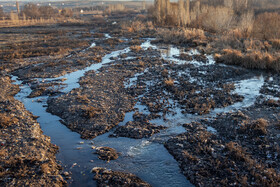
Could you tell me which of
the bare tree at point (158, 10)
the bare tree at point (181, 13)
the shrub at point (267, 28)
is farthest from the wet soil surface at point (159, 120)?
the bare tree at point (158, 10)

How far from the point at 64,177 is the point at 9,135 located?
3.10m

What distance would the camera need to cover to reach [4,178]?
6309 millimetres

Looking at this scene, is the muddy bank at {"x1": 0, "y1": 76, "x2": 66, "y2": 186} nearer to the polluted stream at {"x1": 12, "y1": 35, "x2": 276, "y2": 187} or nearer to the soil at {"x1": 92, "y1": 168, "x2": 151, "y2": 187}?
the polluted stream at {"x1": 12, "y1": 35, "x2": 276, "y2": 187}

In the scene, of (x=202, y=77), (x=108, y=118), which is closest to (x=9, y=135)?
(x=108, y=118)

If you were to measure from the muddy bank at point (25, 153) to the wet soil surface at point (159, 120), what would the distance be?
82mm

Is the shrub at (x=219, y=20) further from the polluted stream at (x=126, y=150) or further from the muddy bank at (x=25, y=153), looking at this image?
the muddy bank at (x=25, y=153)

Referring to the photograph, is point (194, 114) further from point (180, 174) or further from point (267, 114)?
point (180, 174)

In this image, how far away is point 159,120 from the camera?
9.88 meters

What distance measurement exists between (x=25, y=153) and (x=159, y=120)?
522 centimetres

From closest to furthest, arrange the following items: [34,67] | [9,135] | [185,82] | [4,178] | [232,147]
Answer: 1. [4,178]
2. [232,147]
3. [9,135]
4. [185,82]
5. [34,67]

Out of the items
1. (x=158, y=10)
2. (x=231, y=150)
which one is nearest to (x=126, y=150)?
(x=231, y=150)

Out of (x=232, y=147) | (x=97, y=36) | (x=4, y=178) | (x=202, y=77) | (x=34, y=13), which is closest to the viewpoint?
(x=4, y=178)

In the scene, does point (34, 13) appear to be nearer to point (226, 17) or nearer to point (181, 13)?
point (181, 13)

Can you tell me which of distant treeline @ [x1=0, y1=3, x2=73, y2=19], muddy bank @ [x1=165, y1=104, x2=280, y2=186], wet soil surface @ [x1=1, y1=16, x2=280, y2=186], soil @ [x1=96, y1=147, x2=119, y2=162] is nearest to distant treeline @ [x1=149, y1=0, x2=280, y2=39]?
wet soil surface @ [x1=1, y1=16, x2=280, y2=186]
